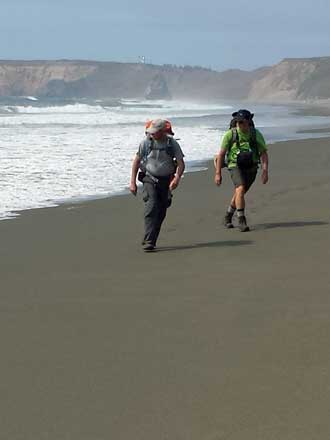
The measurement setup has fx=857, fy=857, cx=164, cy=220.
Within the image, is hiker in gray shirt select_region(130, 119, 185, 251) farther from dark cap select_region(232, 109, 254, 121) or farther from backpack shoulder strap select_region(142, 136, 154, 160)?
dark cap select_region(232, 109, 254, 121)

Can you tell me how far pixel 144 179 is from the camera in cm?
748

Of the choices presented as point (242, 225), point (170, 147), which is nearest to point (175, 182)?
point (170, 147)

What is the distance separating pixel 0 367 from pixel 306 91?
462 feet

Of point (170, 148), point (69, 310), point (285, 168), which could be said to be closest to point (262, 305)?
point (69, 310)

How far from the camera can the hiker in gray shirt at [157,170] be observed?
7.33m

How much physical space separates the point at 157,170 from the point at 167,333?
3140 mm

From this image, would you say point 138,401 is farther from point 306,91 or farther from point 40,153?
point 306,91

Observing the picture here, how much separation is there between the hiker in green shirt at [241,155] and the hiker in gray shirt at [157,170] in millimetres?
902

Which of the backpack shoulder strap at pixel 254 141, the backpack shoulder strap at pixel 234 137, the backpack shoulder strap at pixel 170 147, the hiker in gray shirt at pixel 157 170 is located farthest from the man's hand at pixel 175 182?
the backpack shoulder strap at pixel 254 141

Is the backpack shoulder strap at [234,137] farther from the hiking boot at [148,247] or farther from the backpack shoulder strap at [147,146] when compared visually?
the hiking boot at [148,247]

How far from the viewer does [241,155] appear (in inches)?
323

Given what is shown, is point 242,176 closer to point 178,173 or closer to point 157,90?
point 178,173

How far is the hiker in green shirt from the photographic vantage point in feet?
26.8

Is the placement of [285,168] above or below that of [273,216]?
above
